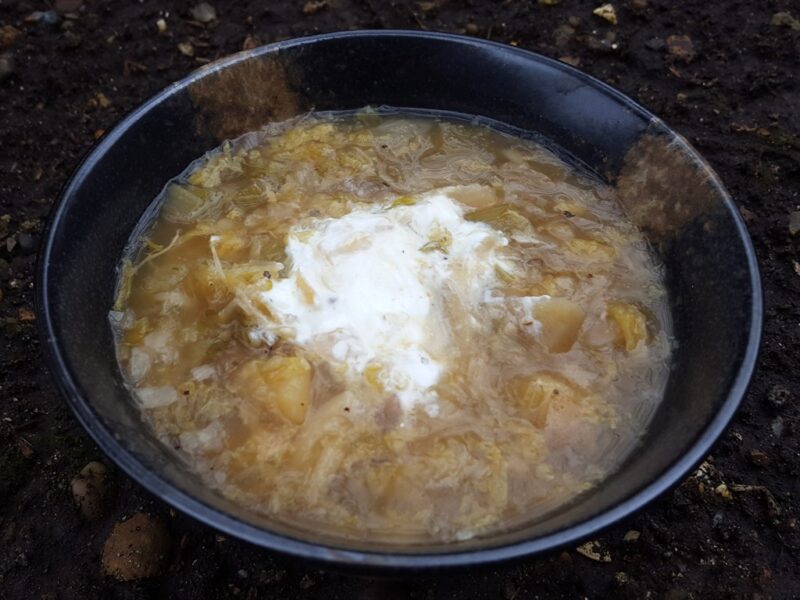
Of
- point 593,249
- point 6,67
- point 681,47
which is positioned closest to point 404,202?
point 593,249

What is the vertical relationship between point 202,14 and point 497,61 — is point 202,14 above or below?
below

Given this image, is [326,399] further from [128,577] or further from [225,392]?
[128,577]

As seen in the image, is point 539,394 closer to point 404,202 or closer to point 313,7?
point 404,202

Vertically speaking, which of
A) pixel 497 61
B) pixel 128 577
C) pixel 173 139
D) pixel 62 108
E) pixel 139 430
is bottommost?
pixel 128 577

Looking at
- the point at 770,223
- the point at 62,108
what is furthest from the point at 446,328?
the point at 62,108

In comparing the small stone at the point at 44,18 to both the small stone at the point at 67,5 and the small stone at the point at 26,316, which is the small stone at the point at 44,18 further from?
the small stone at the point at 26,316

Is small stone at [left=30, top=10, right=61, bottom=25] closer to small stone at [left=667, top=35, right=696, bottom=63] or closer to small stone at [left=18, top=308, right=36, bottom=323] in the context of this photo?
small stone at [left=18, top=308, right=36, bottom=323]

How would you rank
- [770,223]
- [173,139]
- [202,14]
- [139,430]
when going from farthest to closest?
[202,14]
[770,223]
[173,139]
[139,430]
